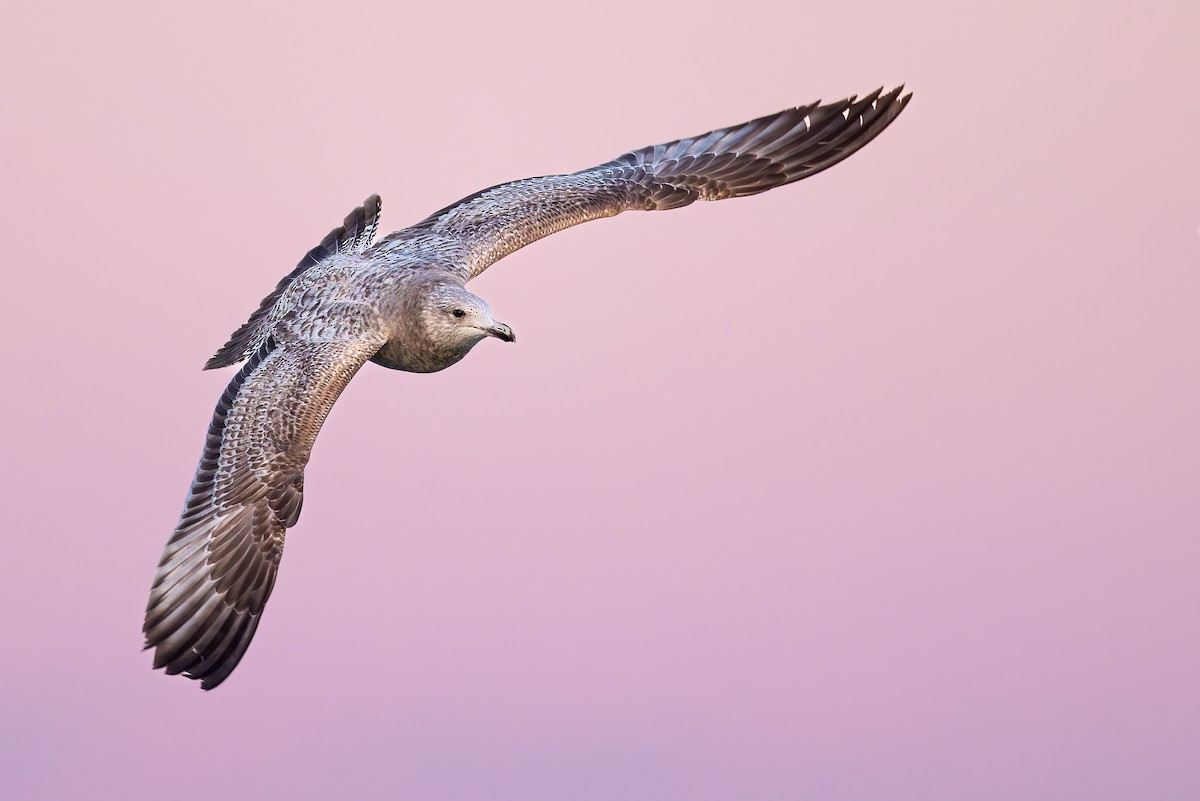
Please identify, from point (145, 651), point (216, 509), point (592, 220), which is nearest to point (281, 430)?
point (216, 509)

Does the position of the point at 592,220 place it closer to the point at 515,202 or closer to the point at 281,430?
the point at 515,202

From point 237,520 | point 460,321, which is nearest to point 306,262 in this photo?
point 460,321

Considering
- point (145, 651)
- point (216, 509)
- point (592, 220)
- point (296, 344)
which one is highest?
point (592, 220)

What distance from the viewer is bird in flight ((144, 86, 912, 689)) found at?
16266 mm

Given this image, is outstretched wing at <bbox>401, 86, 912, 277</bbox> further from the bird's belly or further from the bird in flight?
the bird's belly

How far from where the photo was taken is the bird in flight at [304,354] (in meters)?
16.3

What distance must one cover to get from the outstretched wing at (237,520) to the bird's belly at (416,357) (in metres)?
1.03

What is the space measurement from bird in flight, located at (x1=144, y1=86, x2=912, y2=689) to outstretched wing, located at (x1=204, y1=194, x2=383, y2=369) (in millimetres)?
22

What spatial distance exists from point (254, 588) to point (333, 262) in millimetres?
4465

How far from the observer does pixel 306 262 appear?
64.6 ft

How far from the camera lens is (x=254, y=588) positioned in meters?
16.4

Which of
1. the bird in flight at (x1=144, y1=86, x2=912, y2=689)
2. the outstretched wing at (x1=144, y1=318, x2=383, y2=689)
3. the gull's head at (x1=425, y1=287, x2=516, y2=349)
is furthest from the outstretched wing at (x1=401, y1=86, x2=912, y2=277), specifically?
the outstretched wing at (x1=144, y1=318, x2=383, y2=689)

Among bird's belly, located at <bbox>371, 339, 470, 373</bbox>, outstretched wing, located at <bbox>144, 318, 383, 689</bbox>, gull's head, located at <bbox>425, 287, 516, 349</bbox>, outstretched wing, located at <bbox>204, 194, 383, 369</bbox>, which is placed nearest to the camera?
outstretched wing, located at <bbox>144, 318, 383, 689</bbox>

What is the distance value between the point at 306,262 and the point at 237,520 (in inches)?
174
